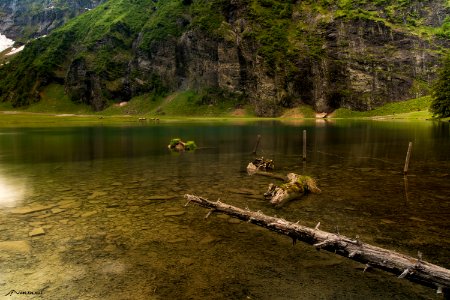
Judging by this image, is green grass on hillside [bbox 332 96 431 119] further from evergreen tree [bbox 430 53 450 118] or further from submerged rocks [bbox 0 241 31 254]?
submerged rocks [bbox 0 241 31 254]

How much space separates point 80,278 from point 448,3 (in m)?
226

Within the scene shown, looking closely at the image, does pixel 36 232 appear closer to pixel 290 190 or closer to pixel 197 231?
pixel 197 231

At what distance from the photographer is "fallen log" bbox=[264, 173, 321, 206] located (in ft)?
74.0

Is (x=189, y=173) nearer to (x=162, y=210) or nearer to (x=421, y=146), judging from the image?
(x=162, y=210)

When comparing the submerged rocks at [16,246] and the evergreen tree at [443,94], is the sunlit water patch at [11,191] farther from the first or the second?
the evergreen tree at [443,94]

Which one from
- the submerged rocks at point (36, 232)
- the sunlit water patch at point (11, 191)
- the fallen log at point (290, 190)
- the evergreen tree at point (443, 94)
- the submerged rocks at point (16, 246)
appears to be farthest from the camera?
the evergreen tree at point (443, 94)

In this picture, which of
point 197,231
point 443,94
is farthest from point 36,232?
point 443,94

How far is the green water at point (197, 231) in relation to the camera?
12.0 meters

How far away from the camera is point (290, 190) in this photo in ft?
77.8

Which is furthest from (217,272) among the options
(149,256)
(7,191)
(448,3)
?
(448,3)

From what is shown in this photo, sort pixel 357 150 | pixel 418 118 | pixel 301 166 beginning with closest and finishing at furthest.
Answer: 1. pixel 301 166
2. pixel 357 150
3. pixel 418 118

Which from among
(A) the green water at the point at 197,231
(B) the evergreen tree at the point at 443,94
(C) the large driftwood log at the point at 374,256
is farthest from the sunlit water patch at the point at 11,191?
(B) the evergreen tree at the point at 443,94

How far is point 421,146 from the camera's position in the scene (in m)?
51.4

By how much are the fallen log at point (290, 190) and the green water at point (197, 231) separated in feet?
2.05
